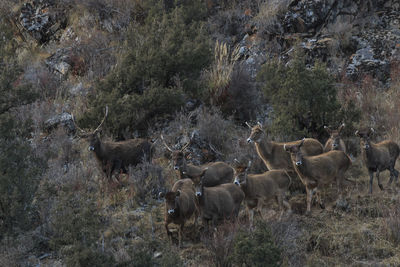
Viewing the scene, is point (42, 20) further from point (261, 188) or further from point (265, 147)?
point (261, 188)

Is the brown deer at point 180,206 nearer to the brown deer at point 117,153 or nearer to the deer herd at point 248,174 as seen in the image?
the deer herd at point 248,174

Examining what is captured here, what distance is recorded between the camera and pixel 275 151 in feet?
39.4

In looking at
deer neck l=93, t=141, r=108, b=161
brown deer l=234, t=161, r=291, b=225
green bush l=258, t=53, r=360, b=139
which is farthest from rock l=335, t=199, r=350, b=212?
deer neck l=93, t=141, r=108, b=161

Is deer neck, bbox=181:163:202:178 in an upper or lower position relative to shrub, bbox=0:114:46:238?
lower

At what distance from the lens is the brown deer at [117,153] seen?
12.1 m

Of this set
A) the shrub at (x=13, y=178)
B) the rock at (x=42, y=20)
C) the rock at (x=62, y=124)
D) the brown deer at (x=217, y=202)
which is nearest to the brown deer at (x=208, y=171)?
the brown deer at (x=217, y=202)

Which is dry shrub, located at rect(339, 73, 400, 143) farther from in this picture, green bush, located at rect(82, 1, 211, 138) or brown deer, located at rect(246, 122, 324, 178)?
green bush, located at rect(82, 1, 211, 138)

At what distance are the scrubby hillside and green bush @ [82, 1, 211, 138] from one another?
0.15 ft

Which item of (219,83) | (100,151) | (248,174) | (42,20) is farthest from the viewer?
(42,20)

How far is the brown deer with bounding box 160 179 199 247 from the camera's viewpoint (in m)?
9.03

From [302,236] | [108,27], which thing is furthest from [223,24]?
[302,236]

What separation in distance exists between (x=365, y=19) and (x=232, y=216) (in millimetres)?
11255

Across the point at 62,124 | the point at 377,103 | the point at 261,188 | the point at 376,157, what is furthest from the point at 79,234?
the point at 377,103

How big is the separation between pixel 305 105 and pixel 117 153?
190 inches
